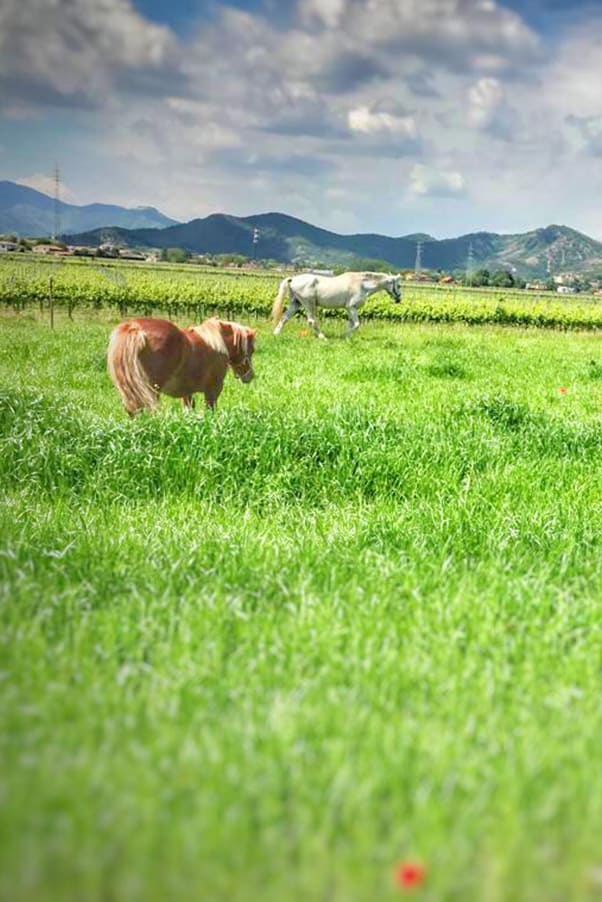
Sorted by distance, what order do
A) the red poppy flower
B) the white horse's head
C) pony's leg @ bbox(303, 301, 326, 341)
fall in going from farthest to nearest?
the white horse's head, pony's leg @ bbox(303, 301, 326, 341), the red poppy flower

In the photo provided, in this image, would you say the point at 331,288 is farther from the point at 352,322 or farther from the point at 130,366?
the point at 130,366

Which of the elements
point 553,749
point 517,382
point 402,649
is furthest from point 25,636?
point 517,382

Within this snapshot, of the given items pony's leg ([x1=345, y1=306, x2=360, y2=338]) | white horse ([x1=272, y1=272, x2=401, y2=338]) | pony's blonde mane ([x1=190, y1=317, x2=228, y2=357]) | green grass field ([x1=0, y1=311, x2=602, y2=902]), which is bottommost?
green grass field ([x1=0, y1=311, x2=602, y2=902])

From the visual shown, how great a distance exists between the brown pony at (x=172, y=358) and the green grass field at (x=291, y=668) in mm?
1275

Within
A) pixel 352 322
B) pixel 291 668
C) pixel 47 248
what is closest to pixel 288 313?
pixel 352 322

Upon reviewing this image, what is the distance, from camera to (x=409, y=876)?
178 cm

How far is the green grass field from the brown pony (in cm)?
128

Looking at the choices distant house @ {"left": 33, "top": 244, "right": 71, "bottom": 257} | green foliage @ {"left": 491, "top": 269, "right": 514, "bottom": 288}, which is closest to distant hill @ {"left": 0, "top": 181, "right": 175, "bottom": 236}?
distant house @ {"left": 33, "top": 244, "right": 71, "bottom": 257}

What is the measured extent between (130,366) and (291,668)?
19.5 feet

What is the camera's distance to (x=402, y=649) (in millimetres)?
3164

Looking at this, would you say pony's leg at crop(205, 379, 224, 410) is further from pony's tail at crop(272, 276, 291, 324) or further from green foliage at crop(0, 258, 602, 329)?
pony's tail at crop(272, 276, 291, 324)

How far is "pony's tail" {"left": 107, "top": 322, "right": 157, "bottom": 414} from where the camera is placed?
821 cm

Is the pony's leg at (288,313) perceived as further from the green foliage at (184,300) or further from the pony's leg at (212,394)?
the pony's leg at (212,394)

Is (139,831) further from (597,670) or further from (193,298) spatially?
(193,298)
